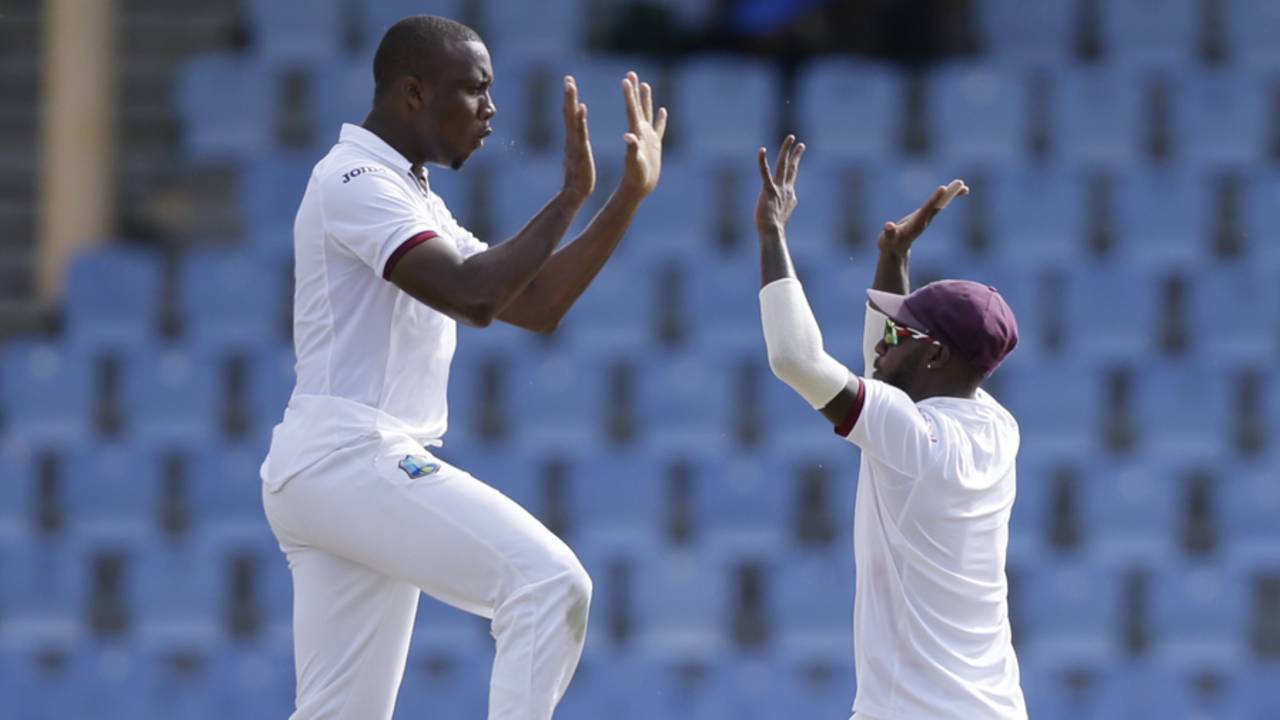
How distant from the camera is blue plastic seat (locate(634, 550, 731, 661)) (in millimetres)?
8078

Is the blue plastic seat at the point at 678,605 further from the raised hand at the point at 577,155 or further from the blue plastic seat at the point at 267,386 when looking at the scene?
the raised hand at the point at 577,155

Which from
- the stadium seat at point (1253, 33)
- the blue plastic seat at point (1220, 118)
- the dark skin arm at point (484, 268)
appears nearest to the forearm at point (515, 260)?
the dark skin arm at point (484, 268)

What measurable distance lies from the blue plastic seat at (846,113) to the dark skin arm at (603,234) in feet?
17.8

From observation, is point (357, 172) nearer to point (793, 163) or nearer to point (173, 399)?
point (793, 163)

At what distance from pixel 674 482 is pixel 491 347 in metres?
1.01

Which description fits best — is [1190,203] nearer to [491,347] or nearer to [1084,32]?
[1084,32]

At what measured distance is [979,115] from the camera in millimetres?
9234

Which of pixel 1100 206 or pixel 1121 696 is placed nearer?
pixel 1121 696

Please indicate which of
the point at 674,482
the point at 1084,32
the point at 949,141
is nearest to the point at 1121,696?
the point at 674,482

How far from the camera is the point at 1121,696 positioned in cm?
803

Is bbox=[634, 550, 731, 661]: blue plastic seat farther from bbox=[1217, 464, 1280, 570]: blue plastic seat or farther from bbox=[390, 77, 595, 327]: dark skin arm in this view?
bbox=[390, 77, 595, 327]: dark skin arm

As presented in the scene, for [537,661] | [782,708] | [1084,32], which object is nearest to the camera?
[537,661]

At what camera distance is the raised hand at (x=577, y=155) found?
351cm

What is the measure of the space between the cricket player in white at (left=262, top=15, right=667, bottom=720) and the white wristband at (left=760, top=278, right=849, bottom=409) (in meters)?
0.33
